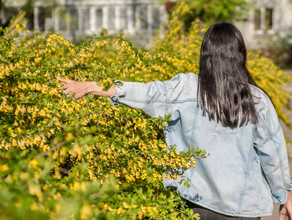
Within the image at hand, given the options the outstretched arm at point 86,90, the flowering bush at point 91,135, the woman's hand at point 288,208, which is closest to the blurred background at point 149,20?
the flowering bush at point 91,135

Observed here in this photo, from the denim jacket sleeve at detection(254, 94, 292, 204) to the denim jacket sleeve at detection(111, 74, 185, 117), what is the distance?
0.47 m

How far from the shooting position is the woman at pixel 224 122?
6.23 feet

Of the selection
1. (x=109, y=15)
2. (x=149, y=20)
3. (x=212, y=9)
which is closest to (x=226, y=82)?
(x=212, y=9)

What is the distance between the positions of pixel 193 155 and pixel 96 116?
0.62 meters

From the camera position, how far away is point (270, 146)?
1.92m

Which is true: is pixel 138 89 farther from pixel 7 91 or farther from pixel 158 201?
pixel 7 91

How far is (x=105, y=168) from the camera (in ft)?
7.32

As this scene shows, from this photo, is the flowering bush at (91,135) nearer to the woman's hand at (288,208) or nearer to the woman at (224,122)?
the woman at (224,122)

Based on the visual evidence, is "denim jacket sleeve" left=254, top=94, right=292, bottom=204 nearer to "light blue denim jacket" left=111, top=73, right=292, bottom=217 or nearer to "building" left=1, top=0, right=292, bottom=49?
"light blue denim jacket" left=111, top=73, right=292, bottom=217

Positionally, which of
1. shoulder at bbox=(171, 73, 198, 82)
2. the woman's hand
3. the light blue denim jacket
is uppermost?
shoulder at bbox=(171, 73, 198, 82)

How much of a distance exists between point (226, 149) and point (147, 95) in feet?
1.62

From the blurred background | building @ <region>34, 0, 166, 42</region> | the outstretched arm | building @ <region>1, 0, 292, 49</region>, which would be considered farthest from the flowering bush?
building @ <region>34, 0, 166, 42</region>

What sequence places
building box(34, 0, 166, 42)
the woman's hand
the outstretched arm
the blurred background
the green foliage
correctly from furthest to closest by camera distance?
building box(34, 0, 166, 42), the blurred background, the green foliage, the woman's hand, the outstretched arm

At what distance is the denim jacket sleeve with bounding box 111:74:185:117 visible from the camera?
1898 mm
